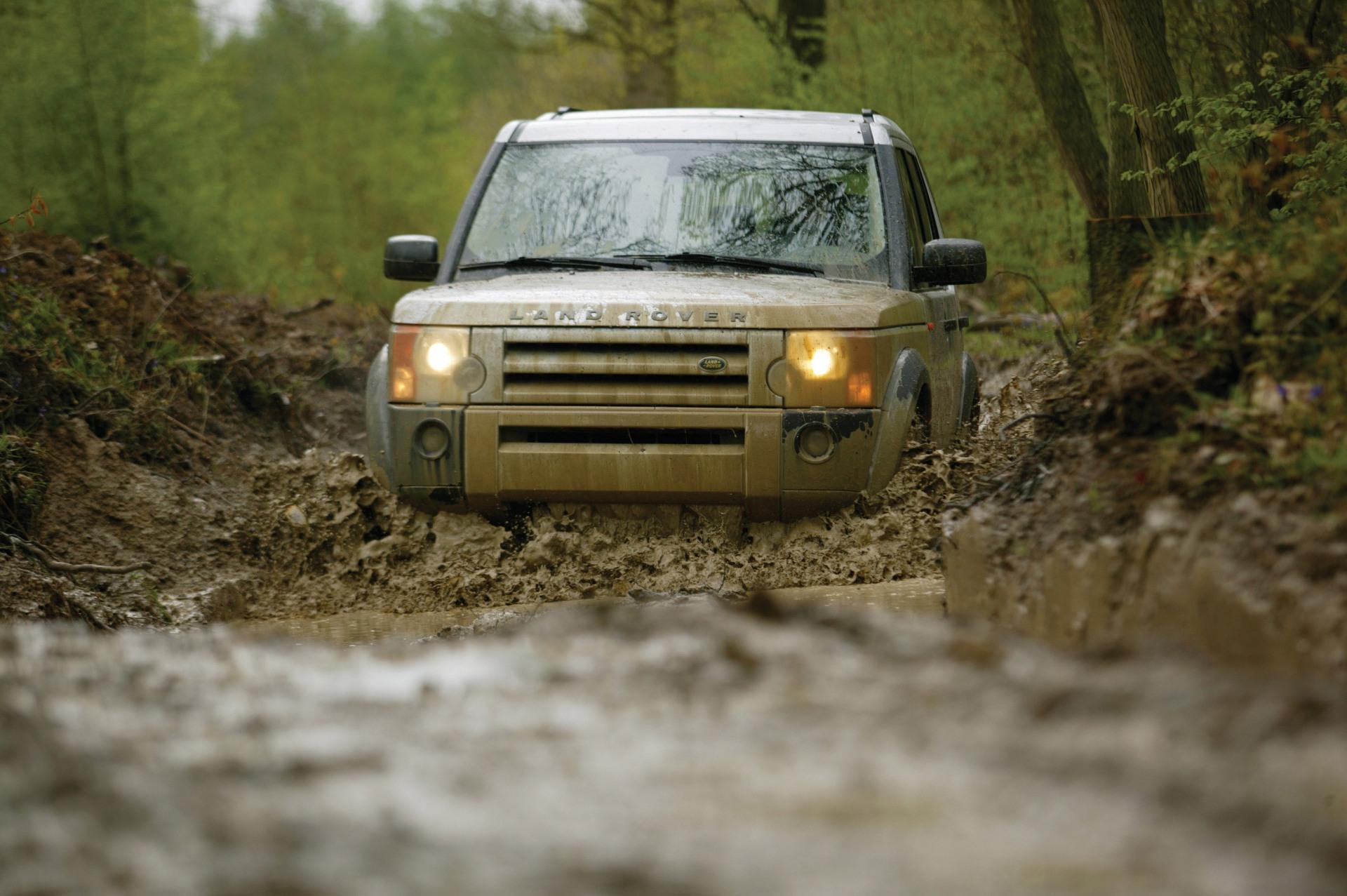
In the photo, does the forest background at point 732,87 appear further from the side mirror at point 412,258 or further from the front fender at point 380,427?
the front fender at point 380,427

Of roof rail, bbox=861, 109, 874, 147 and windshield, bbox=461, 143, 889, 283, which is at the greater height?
roof rail, bbox=861, 109, 874, 147

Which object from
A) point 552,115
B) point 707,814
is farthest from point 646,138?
point 707,814

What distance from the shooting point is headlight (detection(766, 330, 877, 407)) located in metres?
6.27

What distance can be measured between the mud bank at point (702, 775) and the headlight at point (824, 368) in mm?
2963

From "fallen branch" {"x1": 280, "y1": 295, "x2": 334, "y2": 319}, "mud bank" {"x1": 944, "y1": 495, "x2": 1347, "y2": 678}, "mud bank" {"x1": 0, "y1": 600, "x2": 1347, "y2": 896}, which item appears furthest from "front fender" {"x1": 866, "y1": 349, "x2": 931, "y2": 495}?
"fallen branch" {"x1": 280, "y1": 295, "x2": 334, "y2": 319}

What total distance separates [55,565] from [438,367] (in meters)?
1.78

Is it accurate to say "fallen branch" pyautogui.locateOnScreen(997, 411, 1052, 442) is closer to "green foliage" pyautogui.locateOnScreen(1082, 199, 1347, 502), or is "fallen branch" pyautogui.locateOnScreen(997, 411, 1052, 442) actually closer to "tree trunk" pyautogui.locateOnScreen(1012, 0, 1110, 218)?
"green foliage" pyautogui.locateOnScreen(1082, 199, 1347, 502)

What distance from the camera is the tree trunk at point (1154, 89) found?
31.6ft

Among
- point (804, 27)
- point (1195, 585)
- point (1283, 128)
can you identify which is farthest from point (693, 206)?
point (804, 27)

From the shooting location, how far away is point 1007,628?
458 centimetres

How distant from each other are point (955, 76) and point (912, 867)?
A: 14.3 metres

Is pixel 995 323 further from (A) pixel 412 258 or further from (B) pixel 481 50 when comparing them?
(B) pixel 481 50

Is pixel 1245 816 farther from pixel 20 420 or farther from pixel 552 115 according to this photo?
pixel 20 420

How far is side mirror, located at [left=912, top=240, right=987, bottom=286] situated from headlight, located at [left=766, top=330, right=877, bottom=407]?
0.80 metres
